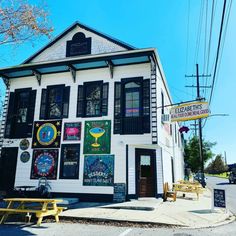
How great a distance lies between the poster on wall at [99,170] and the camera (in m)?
12.1

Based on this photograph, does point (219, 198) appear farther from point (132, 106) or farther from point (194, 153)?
point (194, 153)

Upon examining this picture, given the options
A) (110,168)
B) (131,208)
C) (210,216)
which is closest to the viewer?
(210,216)

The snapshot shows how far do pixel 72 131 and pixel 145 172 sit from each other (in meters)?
4.49

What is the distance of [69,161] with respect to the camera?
42.4ft

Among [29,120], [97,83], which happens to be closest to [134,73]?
[97,83]

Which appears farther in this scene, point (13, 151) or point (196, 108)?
point (13, 151)

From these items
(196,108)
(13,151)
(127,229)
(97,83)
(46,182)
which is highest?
(97,83)

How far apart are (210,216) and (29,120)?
10.7 metres

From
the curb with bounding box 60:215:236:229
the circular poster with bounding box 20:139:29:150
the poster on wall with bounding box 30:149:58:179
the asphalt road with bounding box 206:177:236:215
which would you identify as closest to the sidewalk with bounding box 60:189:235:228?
the curb with bounding box 60:215:236:229

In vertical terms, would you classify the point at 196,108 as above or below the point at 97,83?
below

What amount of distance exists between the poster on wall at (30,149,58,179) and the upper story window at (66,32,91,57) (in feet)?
19.4

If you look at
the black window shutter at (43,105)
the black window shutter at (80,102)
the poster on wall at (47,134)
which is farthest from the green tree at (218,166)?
the black window shutter at (43,105)

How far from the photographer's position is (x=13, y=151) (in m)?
13.9

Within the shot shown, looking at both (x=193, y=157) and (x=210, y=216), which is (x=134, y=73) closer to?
(x=210, y=216)
